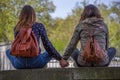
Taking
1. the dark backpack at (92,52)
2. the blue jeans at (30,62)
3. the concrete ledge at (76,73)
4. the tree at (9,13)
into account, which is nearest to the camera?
the concrete ledge at (76,73)

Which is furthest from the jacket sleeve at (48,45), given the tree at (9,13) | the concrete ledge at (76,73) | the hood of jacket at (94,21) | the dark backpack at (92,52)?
the tree at (9,13)

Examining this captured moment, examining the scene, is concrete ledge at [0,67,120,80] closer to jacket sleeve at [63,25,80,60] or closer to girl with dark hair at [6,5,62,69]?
girl with dark hair at [6,5,62,69]

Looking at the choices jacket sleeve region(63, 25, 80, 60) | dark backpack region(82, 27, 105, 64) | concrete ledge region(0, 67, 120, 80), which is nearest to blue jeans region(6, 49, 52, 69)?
jacket sleeve region(63, 25, 80, 60)

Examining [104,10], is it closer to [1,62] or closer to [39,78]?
[1,62]

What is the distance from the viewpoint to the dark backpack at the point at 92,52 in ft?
16.2

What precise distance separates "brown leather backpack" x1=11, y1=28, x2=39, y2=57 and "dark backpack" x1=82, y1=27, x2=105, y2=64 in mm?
681

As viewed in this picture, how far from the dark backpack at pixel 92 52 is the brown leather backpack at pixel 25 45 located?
2.23 feet

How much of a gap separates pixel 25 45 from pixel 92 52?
93 centimetres

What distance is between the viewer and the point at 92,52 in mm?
4949

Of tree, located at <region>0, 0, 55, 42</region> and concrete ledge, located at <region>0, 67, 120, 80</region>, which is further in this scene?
tree, located at <region>0, 0, 55, 42</region>

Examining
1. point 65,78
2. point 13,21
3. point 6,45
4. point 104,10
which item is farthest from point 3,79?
point 104,10

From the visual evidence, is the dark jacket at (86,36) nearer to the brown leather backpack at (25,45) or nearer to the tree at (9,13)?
the brown leather backpack at (25,45)

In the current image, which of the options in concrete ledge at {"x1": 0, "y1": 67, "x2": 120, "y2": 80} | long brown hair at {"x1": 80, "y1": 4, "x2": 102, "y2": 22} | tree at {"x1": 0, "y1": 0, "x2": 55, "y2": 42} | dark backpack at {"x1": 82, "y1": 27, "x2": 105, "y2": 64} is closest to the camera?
concrete ledge at {"x1": 0, "y1": 67, "x2": 120, "y2": 80}

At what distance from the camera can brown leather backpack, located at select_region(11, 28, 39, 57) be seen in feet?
16.2
